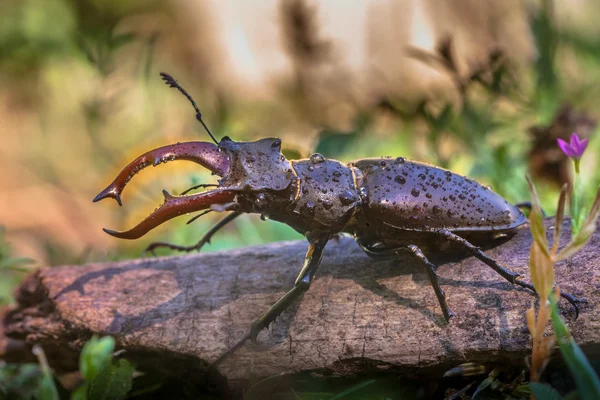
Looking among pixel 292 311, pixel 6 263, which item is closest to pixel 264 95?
pixel 6 263

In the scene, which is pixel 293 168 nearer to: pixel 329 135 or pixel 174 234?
pixel 329 135

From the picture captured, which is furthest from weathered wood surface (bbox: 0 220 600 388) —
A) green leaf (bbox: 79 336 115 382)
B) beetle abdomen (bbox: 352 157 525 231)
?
green leaf (bbox: 79 336 115 382)

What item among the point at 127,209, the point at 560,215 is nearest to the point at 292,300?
the point at 560,215

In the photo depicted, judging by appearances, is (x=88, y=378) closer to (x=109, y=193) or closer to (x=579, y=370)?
(x=109, y=193)

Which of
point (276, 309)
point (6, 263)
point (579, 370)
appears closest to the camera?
point (579, 370)

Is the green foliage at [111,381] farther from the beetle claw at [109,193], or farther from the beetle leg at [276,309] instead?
the beetle claw at [109,193]

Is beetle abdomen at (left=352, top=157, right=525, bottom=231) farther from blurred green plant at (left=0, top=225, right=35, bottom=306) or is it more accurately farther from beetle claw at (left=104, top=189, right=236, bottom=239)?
blurred green plant at (left=0, top=225, right=35, bottom=306)
